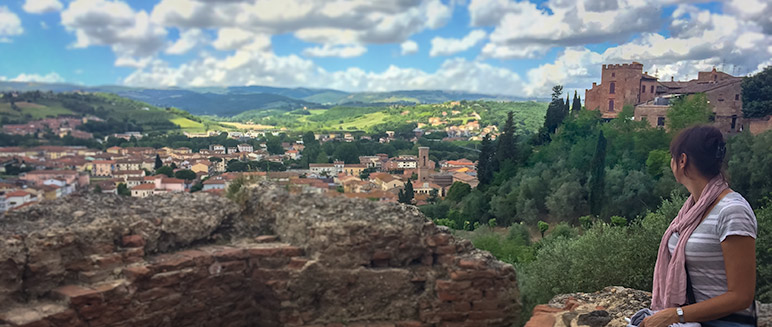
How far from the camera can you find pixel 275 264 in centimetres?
605

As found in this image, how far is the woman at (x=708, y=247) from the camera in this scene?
7.36 feet

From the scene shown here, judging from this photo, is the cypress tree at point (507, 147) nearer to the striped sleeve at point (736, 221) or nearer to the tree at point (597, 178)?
the tree at point (597, 178)

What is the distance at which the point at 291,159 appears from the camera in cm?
2541

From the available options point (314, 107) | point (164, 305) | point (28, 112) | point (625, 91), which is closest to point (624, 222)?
point (625, 91)

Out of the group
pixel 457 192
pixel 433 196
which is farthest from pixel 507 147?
pixel 433 196

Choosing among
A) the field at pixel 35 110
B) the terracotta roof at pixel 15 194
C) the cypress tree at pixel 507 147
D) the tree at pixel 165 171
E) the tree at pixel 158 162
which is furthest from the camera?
the cypress tree at pixel 507 147

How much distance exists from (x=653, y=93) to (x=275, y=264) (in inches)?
1573

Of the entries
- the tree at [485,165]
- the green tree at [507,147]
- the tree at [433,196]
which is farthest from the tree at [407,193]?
the green tree at [507,147]

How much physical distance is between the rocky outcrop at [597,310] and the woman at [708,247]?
1.46 metres

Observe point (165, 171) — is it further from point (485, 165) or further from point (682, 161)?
point (485, 165)

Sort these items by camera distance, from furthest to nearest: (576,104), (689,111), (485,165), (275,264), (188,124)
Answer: (576,104) → (188,124) → (485,165) → (689,111) → (275,264)

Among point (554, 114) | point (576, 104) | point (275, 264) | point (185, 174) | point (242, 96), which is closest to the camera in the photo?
point (275, 264)

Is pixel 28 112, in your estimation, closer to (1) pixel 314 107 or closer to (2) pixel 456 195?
(2) pixel 456 195

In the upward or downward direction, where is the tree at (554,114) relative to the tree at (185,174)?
upward
